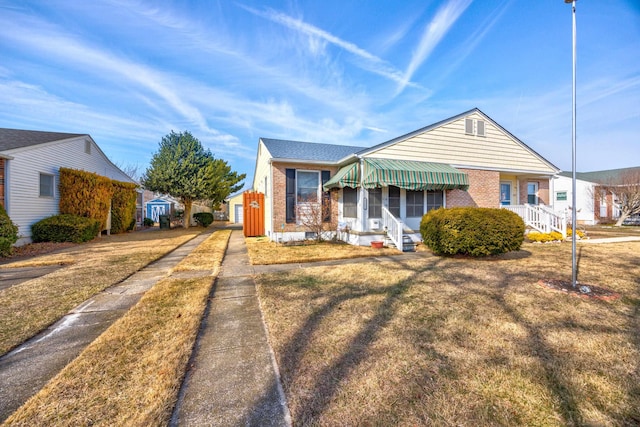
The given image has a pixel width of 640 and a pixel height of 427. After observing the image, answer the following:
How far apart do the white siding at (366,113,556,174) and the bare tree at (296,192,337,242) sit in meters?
2.98

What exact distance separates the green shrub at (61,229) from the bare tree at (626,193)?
37.3 meters

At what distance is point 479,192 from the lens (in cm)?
1288

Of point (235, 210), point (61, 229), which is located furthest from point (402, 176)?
point (235, 210)

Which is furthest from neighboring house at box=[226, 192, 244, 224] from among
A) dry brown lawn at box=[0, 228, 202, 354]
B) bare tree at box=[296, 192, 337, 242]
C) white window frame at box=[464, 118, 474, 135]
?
white window frame at box=[464, 118, 474, 135]

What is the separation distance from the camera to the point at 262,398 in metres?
2.15

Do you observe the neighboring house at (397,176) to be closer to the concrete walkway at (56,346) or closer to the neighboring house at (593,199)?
the concrete walkway at (56,346)

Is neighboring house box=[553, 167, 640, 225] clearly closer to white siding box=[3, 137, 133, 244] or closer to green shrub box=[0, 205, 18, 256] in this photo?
green shrub box=[0, 205, 18, 256]

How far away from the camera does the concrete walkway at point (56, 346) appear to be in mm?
2293

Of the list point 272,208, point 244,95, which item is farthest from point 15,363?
point 244,95

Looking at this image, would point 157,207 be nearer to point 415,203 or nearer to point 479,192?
point 415,203

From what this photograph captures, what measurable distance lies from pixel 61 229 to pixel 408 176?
16208 millimetres

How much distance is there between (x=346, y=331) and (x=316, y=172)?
32.4ft

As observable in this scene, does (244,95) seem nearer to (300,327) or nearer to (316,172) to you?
(316,172)

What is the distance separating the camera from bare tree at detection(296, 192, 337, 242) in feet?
37.0
